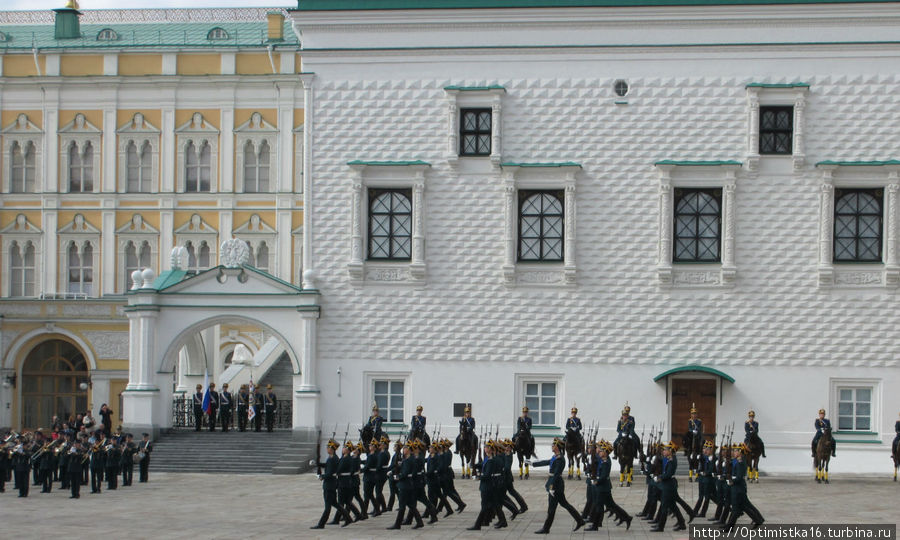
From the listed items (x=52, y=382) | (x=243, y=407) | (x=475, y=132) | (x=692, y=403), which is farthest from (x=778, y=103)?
(x=52, y=382)

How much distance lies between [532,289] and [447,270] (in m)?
2.22

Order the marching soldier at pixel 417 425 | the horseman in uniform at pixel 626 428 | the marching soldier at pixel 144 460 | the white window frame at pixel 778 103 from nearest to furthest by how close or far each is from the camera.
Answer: the horseman in uniform at pixel 626 428 → the marching soldier at pixel 417 425 → the marching soldier at pixel 144 460 → the white window frame at pixel 778 103

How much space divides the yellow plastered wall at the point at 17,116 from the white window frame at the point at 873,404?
1297 inches

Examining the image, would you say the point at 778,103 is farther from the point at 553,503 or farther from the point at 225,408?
the point at 225,408

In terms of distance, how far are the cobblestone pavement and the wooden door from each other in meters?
2.14

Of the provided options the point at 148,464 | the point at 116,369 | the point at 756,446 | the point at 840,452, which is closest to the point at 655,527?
the point at 756,446

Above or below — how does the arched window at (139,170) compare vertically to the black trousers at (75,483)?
above

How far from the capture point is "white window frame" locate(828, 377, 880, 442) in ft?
111

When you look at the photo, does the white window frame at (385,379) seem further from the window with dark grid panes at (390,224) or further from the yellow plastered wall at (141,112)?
→ the yellow plastered wall at (141,112)

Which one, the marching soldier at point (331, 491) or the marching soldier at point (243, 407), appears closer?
the marching soldier at point (331, 491)

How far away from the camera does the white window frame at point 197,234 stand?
5309 centimetres

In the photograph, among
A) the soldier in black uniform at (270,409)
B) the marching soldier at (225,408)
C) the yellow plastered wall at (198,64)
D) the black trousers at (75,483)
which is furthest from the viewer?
the yellow plastered wall at (198,64)

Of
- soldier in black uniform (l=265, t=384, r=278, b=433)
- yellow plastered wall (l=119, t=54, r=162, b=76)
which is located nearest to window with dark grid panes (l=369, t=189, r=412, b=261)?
soldier in black uniform (l=265, t=384, r=278, b=433)

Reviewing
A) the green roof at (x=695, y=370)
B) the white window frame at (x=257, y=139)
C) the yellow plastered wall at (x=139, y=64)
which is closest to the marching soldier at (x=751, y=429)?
the green roof at (x=695, y=370)
